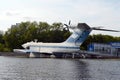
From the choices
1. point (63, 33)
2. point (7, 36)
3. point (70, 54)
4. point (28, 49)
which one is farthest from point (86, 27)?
point (7, 36)

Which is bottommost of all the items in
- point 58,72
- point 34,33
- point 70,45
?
point 70,45

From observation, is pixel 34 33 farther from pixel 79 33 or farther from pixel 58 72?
pixel 58 72

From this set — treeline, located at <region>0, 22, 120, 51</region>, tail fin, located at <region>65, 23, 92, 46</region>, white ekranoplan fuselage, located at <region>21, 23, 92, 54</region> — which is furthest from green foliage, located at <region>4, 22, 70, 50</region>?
tail fin, located at <region>65, 23, 92, 46</region>

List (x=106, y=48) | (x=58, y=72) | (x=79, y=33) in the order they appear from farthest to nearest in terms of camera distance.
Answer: (x=106, y=48) < (x=79, y=33) < (x=58, y=72)

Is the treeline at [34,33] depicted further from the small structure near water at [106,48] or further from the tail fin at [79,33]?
the tail fin at [79,33]

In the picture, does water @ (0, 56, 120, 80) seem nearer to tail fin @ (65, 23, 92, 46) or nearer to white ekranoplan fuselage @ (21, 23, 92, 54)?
tail fin @ (65, 23, 92, 46)

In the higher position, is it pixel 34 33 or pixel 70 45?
pixel 34 33

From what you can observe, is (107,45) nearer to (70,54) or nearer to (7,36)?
(70,54)

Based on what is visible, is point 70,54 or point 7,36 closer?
point 70,54

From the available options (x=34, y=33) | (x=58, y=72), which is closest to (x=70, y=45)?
(x=34, y=33)

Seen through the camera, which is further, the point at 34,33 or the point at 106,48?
the point at 34,33

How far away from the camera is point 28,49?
391 feet

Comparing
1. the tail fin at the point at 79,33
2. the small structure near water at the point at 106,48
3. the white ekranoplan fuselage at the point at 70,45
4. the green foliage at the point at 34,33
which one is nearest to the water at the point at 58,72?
the tail fin at the point at 79,33

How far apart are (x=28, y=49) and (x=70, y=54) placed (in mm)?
14532
